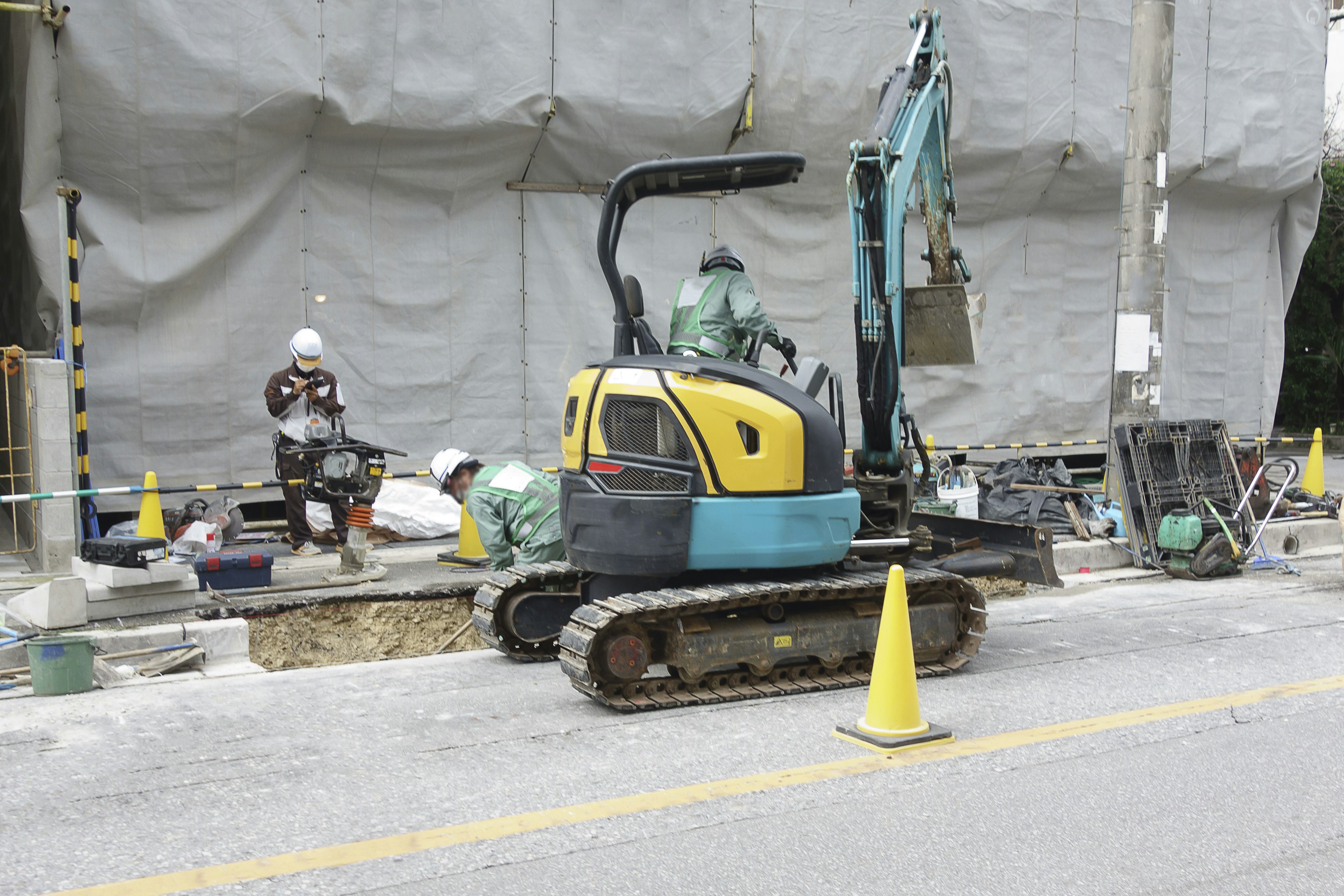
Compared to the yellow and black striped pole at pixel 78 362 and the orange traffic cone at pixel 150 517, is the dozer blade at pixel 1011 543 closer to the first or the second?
the orange traffic cone at pixel 150 517

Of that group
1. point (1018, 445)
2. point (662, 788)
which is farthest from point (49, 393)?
point (1018, 445)

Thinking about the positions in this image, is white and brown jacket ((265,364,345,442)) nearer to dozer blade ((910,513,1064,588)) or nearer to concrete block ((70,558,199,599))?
concrete block ((70,558,199,599))

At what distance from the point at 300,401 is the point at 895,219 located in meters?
5.63

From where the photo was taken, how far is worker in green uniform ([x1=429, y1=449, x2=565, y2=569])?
24.8ft

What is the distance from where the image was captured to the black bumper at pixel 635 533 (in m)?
5.99

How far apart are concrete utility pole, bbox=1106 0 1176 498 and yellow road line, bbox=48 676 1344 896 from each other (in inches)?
203

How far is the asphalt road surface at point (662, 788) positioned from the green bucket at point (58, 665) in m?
0.16

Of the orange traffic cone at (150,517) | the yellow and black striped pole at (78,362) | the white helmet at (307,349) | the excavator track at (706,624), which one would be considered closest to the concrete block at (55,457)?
the yellow and black striped pole at (78,362)

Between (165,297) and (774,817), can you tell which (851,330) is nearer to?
(165,297)

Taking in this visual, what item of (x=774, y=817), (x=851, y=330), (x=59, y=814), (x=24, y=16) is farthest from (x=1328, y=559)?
(x=24, y=16)

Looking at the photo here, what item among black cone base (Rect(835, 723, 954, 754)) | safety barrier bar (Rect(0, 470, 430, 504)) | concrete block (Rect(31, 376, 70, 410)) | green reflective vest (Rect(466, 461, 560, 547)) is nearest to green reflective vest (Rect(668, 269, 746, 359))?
green reflective vest (Rect(466, 461, 560, 547))

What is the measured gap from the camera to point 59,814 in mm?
4355

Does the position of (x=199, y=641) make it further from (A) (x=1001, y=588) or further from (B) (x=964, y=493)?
(B) (x=964, y=493)

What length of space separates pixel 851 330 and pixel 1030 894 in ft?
34.2
